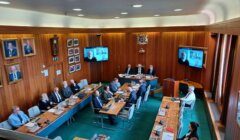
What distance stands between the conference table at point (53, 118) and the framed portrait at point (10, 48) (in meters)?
2.39

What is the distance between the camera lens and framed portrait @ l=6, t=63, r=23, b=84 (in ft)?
21.0

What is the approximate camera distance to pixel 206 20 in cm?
978

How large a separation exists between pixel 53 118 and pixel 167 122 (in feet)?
11.9

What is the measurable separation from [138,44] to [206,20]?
4051 millimetres

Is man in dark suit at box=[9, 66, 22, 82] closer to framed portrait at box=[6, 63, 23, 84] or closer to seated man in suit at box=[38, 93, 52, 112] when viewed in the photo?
framed portrait at box=[6, 63, 23, 84]

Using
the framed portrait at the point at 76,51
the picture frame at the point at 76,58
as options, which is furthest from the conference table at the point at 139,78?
the framed portrait at the point at 76,51

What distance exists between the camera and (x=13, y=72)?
21.6 ft

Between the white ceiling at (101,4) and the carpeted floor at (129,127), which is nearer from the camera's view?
the white ceiling at (101,4)

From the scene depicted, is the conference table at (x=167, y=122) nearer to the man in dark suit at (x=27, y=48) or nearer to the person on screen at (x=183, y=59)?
the person on screen at (x=183, y=59)

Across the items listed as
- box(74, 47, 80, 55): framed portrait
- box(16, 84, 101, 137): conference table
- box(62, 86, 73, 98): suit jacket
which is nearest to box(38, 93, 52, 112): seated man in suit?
box(16, 84, 101, 137): conference table

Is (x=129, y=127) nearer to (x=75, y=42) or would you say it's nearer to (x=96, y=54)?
(x=96, y=54)

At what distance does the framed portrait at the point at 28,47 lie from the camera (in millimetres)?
7005

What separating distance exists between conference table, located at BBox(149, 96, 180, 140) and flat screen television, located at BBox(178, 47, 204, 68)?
3.36m

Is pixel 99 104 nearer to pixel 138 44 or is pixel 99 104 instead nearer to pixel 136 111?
pixel 136 111
